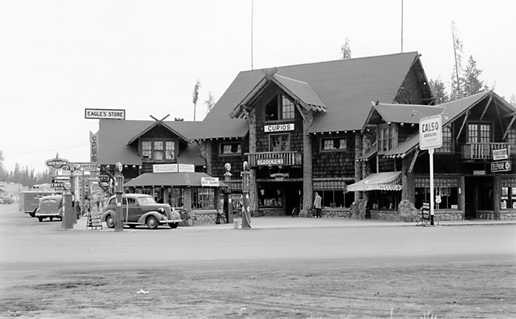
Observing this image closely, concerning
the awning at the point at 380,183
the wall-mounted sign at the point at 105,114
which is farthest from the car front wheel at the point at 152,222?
the wall-mounted sign at the point at 105,114

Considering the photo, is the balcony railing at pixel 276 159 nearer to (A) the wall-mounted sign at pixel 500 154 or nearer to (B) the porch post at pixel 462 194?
(B) the porch post at pixel 462 194

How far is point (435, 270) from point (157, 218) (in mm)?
23881

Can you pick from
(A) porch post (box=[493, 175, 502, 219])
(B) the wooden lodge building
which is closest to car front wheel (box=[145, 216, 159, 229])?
(B) the wooden lodge building

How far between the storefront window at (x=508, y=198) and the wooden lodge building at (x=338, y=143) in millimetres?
62

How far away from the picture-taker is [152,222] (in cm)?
3788

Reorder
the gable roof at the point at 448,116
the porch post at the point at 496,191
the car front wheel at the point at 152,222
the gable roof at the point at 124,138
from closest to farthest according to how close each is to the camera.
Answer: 1. the car front wheel at the point at 152,222
2. the gable roof at the point at 448,116
3. the porch post at the point at 496,191
4. the gable roof at the point at 124,138

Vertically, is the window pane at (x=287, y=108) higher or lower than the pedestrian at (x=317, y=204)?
higher

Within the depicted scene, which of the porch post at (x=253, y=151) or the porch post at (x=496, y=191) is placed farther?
the porch post at (x=253, y=151)

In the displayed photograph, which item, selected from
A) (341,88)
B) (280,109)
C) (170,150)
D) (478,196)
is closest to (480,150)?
(478,196)

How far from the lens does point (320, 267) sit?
16.2 m

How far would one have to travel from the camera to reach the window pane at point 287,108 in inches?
2116

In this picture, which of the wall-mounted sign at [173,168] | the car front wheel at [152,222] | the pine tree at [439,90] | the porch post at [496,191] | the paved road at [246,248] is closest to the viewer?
the paved road at [246,248]

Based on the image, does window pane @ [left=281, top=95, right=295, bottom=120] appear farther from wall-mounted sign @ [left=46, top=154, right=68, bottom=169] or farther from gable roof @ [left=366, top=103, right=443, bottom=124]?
wall-mounted sign @ [left=46, top=154, right=68, bottom=169]

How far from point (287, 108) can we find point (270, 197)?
694cm
